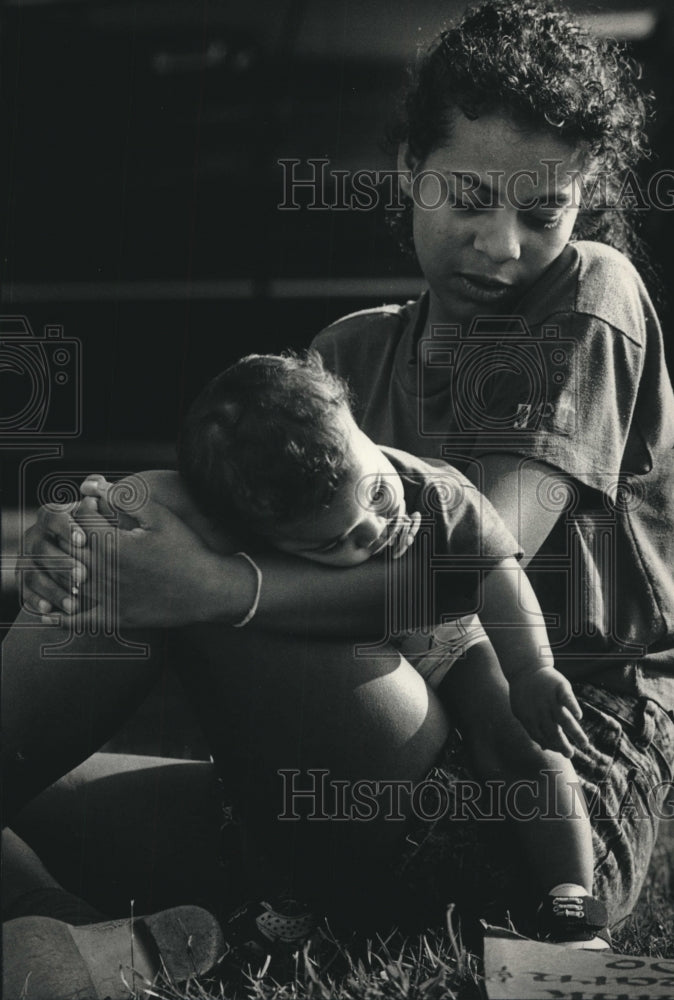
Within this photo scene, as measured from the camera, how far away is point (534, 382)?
1.81m

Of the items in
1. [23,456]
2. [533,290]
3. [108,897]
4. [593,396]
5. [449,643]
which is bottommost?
[108,897]

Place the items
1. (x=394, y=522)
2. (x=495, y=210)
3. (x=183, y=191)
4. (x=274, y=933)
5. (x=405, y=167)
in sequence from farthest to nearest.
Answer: (x=183, y=191) < (x=405, y=167) < (x=495, y=210) < (x=274, y=933) < (x=394, y=522)

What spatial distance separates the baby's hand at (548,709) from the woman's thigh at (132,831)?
1.67 ft

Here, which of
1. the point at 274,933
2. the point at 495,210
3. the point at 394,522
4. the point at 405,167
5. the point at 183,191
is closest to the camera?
the point at 394,522

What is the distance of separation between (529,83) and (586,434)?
0.53 m

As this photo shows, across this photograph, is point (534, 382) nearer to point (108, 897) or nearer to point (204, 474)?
point (204, 474)

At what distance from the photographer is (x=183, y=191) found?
3.66 metres

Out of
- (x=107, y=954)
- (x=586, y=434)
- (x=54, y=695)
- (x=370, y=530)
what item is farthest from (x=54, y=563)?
(x=586, y=434)

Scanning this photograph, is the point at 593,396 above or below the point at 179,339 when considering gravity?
above

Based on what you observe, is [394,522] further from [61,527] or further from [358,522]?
[61,527]

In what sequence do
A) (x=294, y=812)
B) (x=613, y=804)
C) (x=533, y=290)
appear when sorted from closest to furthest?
(x=294, y=812) < (x=613, y=804) < (x=533, y=290)

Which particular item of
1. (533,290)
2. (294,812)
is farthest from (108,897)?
(533,290)

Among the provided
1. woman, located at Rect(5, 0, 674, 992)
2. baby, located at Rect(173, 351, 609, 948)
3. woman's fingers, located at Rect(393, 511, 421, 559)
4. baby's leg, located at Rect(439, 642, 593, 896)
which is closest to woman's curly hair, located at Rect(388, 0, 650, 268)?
woman, located at Rect(5, 0, 674, 992)

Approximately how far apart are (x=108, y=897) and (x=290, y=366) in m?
0.87
